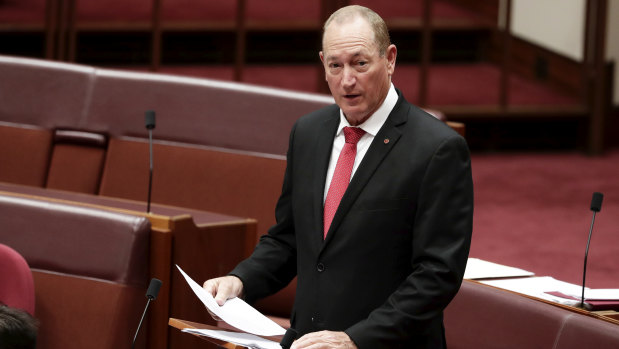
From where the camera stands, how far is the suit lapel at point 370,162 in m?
0.62

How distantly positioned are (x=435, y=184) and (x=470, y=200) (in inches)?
1.1

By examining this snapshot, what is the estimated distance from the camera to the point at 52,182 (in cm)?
127

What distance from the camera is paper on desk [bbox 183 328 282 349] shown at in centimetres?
61

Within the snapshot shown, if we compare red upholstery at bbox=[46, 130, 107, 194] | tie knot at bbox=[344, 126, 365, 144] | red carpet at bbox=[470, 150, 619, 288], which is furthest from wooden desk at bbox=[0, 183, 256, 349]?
red carpet at bbox=[470, 150, 619, 288]

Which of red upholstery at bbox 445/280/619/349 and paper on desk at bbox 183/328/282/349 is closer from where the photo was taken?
paper on desk at bbox 183/328/282/349

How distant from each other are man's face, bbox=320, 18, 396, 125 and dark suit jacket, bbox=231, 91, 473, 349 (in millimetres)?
27

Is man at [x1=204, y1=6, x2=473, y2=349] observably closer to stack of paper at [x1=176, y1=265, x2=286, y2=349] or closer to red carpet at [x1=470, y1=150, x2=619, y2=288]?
stack of paper at [x1=176, y1=265, x2=286, y2=349]

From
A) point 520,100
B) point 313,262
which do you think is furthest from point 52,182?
point 520,100

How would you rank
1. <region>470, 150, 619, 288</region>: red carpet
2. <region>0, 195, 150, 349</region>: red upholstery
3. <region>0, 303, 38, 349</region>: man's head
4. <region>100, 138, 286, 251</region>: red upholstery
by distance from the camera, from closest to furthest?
<region>0, 303, 38, 349</region>: man's head
<region>0, 195, 150, 349</region>: red upholstery
<region>100, 138, 286, 251</region>: red upholstery
<region>470, 150, 619, 288</region>: red carpet

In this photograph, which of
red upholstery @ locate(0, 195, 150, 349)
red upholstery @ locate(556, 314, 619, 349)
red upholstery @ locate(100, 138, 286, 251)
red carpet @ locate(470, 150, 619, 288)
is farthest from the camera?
red carpet @ locate(470, 150, 619, 288)

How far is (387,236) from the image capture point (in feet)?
2.02

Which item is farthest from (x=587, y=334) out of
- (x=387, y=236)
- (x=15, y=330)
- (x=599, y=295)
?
(x=15, y=330)

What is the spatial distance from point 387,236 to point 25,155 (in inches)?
30.9

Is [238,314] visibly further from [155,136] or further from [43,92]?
[43,92]
